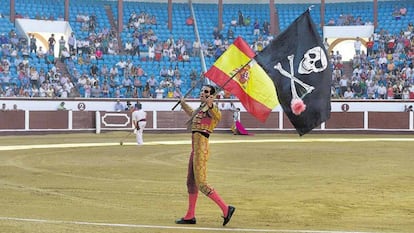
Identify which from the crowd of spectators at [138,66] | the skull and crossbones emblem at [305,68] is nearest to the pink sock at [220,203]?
the skull and crossbones emblem at [305,68]

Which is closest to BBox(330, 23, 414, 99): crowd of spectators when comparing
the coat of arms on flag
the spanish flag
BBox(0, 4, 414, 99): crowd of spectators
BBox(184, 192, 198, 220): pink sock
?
BBox(0, 4, 414, 99): crowd of spectators

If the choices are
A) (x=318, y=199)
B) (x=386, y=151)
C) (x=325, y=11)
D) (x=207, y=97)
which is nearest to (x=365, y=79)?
(x=325, y=11)

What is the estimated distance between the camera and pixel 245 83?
10.0 metres

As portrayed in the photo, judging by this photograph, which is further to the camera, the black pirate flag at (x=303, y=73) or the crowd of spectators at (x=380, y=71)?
the crowd of spectators at (x=380, y=71)

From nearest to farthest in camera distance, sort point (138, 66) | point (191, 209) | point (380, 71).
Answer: point (191, 209)
point (380, 71)
point (138, 66)

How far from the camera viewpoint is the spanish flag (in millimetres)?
9781

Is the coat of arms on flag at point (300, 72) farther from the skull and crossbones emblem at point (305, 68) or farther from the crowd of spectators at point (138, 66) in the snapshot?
the crowd of spectators at point (138, 66)

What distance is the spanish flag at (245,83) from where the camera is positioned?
9781 millimetres

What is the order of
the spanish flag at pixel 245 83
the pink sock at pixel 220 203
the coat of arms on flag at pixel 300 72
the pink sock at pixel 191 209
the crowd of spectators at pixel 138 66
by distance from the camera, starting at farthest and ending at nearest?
the crowd of spectators at pixel 138 66
the spanish flag at pixel 245 83
the coat of arms on flag at pixel 300 72
the pink sock at pixel 191 209
the pink sock at pixel 220 203

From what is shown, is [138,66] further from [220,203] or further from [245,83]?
[220,203]

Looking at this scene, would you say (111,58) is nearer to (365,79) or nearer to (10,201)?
(365,79)

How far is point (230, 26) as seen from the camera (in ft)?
125

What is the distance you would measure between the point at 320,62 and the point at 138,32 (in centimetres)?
2760

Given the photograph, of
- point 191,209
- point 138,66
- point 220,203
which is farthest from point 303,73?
point 138,66
